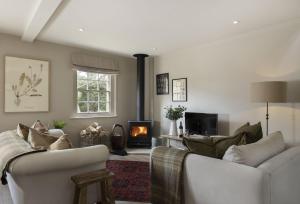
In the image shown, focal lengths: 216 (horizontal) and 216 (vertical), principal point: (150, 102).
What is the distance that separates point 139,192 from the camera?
8.81 feet

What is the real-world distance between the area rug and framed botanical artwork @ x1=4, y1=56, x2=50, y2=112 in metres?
1.90

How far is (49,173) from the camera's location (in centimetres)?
183

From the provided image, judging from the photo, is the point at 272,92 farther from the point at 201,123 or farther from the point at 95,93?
the point at 95,93

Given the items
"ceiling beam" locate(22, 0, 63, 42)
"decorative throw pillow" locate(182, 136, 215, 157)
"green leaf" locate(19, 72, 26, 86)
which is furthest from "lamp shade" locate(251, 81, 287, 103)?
"green leaf" locate(19, 72, 26, 86)

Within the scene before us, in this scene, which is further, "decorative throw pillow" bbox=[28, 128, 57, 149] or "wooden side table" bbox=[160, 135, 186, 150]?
"wooden side table" bbox=[160, 135, 186, 150]

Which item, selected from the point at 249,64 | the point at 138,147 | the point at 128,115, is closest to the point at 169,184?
the point at 249,64

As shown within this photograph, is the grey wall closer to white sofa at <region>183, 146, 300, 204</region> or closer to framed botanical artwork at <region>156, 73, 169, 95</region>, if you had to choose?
→ framed botanical artwork at <region>156, 73, 169, 95</region>

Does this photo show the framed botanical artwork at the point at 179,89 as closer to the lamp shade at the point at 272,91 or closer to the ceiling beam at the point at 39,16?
the lamp shade at the point at 272,91

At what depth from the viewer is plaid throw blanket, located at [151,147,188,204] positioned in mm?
1827

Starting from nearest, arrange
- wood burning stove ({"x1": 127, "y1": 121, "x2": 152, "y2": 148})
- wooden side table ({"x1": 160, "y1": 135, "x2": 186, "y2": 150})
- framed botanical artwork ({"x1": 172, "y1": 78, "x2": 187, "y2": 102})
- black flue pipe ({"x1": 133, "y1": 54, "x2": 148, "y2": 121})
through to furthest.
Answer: wooden side table ({"x1": 160, "y1": 135, "x2": 186, "y2": 150}) < framed botanical artwork ({"x1": 172, "y1": 78, "x2": 187, "y2": 102}) < wood burning stove ({"x1": 127, "y1": 121, "x2": 152, "y2": 148}) < black flue pipe ({"x1": 133, "y1": 54, "x2": 148, "y2": 121})

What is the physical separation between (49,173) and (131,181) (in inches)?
57.3

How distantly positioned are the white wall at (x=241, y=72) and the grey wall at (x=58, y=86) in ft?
4.16

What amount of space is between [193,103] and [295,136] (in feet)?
6.57

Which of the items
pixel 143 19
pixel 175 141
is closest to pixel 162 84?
pixel 175 141
